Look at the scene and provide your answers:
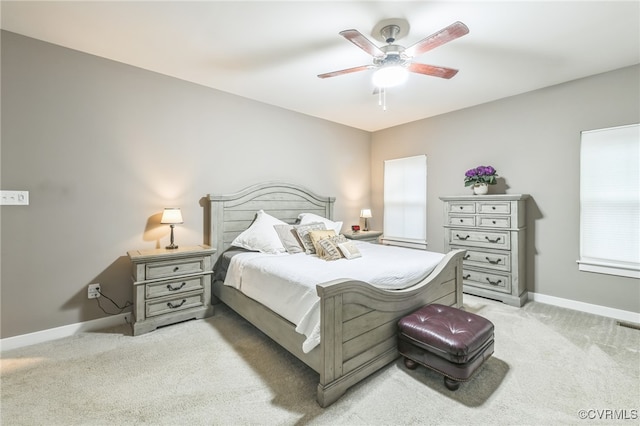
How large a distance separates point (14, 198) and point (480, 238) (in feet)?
16.3

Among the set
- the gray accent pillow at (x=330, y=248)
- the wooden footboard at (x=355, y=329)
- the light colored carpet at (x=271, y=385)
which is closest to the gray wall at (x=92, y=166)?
the light colored carpet at (x=271, y=385)

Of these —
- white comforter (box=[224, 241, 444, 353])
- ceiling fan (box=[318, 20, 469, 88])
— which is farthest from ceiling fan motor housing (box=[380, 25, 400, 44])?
white comforter (box=[224, 241, 444, 353])

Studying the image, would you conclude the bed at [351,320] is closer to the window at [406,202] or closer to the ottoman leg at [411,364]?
the ottoman leg at [411,364]

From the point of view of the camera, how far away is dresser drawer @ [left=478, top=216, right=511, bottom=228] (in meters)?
3.44

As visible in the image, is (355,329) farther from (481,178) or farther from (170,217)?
(481,178)

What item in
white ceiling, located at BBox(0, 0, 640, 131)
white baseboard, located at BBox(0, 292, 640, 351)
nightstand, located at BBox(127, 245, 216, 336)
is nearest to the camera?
white ceiling, located at BBox(0, 0, 640, 131)

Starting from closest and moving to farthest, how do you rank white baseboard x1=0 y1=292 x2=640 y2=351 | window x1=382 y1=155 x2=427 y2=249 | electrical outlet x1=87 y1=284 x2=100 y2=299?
white baseboard x1=0 y1=292 x2=640 y2=351
electrical outlet x1=87 y1=284 x2=100 y2=299
window x1=382 y1=155 x2=427 y2=249

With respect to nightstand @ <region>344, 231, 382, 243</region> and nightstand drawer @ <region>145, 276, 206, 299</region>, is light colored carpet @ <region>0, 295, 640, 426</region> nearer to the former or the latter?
nightstand drawer @ <region>145, 276, 206, 299</region>

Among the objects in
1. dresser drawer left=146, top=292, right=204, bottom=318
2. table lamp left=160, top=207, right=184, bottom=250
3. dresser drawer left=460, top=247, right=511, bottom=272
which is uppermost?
table lamp left=160, top=207, right=184, bottom=250

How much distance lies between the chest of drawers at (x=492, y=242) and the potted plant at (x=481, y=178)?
0.58 feet

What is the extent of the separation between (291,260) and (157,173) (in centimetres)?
184

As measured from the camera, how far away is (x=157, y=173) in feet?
10.2

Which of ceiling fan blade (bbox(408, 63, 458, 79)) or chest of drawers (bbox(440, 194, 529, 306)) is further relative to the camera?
chest of drawers (bbox(440, 194, 529, 306))

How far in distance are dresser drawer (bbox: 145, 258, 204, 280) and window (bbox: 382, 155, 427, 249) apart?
3484 millimetres
